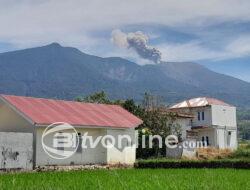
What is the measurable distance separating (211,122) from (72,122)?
3494 cm

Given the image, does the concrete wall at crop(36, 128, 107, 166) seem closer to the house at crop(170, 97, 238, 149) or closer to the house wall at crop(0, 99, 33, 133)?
the house wall at crop(0, 99, 33, 133)

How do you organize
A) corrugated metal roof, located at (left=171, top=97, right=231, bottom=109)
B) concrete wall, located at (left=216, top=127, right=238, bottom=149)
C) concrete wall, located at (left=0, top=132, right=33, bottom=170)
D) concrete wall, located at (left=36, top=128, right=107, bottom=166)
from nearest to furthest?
concrete wall, located at (left=0, top=132, right=33, bottom=170) < concrete wall, located at (left=36, top=128, right=107, bottom=166) < concrete wall, located at (left=216, top=127, right=238, bottom=149) < corrugated metal roof, located at (left=171, top=97, right=231, bottom=109)

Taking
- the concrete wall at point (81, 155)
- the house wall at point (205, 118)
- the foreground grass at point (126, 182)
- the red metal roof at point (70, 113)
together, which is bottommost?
the foreground grass at point (126, 182)

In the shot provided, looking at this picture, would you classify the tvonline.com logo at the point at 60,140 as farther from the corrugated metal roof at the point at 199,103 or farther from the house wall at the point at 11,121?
the corrugated metal roof at the point at 199,103

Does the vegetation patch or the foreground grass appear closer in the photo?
the foreground grass

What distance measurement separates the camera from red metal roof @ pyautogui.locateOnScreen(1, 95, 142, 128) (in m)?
31.5

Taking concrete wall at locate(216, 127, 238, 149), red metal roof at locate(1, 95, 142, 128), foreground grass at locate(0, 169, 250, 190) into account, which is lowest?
foreground grass at locate(0, 169, 250, 190)

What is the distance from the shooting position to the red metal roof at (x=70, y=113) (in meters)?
31.5

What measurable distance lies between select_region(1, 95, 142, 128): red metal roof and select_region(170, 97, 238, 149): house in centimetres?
2484

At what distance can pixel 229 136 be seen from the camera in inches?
2645

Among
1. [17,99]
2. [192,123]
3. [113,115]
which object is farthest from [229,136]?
[17,99]

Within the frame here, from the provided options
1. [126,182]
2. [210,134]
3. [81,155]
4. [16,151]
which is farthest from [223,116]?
[126,182]

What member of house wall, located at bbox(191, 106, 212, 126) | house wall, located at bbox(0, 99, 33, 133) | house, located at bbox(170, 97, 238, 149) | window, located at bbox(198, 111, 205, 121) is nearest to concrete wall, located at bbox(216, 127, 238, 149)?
house, located at bbox(170, 97, 238, 149)

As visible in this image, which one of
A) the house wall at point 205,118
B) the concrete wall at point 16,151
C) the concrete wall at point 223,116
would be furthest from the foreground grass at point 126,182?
the concrete wall at point 223,116
